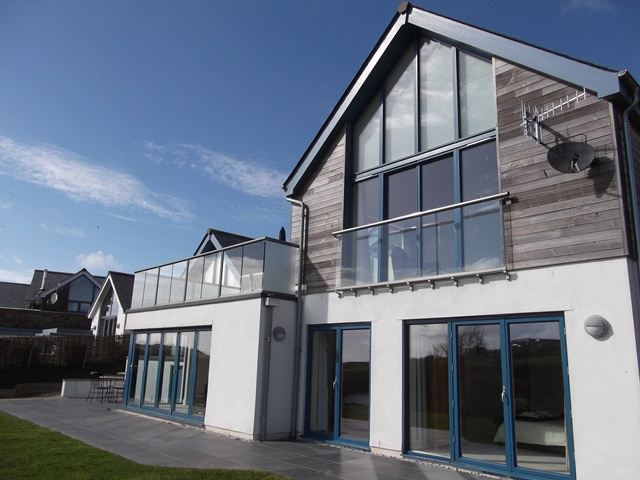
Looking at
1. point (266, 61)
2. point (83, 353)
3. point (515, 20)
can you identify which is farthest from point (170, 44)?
point (83, 353)

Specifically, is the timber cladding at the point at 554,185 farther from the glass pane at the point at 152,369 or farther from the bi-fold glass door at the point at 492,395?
the glass pane at the point at 152,369

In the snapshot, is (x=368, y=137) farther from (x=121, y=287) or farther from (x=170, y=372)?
(x=121, y=287)

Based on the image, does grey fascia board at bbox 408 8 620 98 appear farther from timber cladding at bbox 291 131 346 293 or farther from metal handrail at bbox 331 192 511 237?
timber cladding at bbox 291 131 346 293

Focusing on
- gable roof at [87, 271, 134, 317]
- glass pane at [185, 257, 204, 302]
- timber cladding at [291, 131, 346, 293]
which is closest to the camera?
timber cladding at [291, 131, 346, 293]

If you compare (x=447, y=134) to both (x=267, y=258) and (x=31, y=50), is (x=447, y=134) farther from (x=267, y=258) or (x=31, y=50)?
(x=31, y=50)

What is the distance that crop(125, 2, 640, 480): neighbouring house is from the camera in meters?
6.61

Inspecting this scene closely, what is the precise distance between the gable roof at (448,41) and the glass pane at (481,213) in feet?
4.84

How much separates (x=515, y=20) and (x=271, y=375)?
8017mm

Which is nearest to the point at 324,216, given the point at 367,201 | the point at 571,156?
the point at 367,201

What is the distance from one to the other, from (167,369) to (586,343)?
33.2ft

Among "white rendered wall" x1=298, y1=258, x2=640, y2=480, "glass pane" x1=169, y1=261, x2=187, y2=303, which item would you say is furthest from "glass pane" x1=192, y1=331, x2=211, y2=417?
"white rendered wall" x1=298, y1=258, x2=640, y2=480

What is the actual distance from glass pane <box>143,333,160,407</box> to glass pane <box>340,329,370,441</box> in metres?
6.31

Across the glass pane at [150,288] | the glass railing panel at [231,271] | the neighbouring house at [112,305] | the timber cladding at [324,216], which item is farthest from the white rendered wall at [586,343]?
the neighbouring house at [112,305]

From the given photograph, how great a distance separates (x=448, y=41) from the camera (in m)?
9.59
